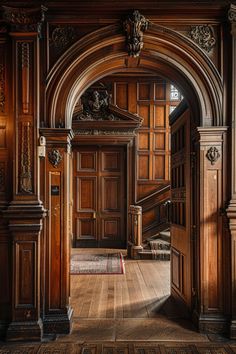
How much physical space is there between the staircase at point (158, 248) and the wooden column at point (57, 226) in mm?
4321

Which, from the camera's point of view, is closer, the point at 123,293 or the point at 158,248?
the point at 123,293

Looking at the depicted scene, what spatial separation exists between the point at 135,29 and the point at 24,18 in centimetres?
112

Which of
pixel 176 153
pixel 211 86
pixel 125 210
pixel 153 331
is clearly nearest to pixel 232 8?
pixel 211 86

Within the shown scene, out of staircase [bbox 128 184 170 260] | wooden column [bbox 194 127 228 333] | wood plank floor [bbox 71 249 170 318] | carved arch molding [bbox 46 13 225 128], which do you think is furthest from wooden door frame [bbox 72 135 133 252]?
wooden column [bbox 194 127 228 333]

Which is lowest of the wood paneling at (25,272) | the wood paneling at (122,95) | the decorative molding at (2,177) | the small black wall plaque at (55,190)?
the wood paneling at (25,272)

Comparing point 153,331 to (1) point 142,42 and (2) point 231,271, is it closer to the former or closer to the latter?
(2) point 231,271

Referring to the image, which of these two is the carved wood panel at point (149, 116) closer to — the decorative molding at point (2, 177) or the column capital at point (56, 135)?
the column capital at point (56, 135)

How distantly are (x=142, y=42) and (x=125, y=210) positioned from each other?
19.9 ft

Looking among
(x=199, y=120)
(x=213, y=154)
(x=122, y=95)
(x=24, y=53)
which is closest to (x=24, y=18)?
(x=24, y=53)

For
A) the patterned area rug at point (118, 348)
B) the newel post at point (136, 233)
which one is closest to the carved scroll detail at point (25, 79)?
the patterned area rug at point (118, 348)

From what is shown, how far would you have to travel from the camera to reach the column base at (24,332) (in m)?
3.53

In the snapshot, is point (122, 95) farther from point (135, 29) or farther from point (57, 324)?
point (57, 324)

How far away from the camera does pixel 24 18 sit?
3646 mm

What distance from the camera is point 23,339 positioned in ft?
11.6
